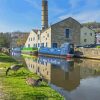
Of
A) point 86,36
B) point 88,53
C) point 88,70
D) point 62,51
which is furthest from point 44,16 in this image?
point 88,70

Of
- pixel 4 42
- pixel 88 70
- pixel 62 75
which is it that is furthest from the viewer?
pixel 4 42

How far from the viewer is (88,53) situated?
52.3 metres

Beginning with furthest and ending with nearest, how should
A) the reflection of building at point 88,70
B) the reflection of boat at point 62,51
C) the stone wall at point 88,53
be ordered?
1. the reflection of boat at point 62,51
2. the stone wall at point 88,53
3. the reflection of building at point 88,70

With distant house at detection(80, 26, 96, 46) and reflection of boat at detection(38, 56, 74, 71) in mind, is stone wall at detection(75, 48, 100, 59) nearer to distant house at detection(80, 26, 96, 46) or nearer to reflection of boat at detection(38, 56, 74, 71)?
reflection of boat at detection(38, 56, 74, 71)

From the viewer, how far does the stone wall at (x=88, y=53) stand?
48969 mm

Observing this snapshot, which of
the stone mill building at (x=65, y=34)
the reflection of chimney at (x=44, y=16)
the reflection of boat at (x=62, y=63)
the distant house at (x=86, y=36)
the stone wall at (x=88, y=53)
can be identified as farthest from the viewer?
the reflection of chimney at (x=44, y=16)

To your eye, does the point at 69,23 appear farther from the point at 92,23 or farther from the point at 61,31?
the point at 92,23

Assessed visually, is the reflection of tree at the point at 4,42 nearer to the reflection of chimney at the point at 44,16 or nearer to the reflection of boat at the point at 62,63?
the reflection of chimney at the point at 44,16

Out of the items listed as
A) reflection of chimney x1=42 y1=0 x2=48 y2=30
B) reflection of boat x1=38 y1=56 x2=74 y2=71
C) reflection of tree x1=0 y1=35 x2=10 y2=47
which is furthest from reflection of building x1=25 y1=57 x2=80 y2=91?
reflection of tree x1=0 y1=35 x2=10 y2=47

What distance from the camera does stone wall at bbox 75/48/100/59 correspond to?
161 ft

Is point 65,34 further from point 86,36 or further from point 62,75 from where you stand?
point 62,75

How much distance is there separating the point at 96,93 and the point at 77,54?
131 feet

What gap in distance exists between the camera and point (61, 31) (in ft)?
→ 231

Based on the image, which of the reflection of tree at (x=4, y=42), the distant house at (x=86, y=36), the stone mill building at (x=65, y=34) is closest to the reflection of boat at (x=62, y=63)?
the stone mill building at (x=65, y=34)
